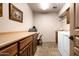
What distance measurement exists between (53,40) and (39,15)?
6.25 ft

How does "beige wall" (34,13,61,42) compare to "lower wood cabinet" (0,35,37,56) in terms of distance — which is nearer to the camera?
"lower wood cabinet" (0,35,37,56)

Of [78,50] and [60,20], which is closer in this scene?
[78,50]

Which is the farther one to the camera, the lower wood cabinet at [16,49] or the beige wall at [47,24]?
the beige wall at [47,24]

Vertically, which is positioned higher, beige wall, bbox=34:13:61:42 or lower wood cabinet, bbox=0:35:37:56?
beige wall, bbox=34:13:61:42

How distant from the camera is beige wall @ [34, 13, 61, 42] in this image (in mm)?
8172

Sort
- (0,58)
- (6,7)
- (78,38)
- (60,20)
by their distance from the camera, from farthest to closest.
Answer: (60,20) → (6,7) → (78,38) → (0,58)

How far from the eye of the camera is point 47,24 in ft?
26.9

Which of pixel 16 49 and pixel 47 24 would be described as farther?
pixel 47 24

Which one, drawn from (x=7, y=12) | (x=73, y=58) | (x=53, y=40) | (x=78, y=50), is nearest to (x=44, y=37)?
(x=53, y=40)

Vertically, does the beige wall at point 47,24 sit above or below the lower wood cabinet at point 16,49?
above

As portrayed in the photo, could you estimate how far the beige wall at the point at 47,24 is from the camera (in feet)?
26.8

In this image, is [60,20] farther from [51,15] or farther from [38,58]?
[38,58]

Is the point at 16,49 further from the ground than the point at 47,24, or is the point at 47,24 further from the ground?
the point at 47,24

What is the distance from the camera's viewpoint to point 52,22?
322 inches
